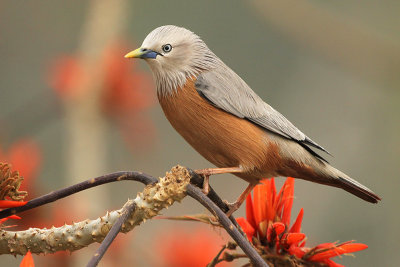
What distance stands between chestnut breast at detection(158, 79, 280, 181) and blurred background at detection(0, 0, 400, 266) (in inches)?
11.2

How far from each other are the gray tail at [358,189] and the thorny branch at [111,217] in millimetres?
614

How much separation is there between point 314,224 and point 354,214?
271mm

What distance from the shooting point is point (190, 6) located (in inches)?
199

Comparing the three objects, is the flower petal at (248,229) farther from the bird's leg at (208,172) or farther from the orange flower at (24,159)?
the orange flower at (24,159)

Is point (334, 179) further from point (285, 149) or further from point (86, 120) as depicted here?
point (86, 120)

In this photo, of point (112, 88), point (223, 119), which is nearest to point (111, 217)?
point (223, 119)

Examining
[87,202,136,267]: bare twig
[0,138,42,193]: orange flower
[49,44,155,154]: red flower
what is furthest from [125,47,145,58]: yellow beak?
[49,44,155,154]: red flower

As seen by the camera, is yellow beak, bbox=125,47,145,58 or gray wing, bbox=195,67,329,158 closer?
yellow beak, bbox=125,47,145,58

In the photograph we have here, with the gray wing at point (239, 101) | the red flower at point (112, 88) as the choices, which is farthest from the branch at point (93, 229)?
the red flower at point (112, 88)

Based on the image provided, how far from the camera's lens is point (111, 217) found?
1016 millimetres

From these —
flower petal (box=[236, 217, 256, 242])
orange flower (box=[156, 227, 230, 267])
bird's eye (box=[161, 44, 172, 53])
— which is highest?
bird's eye (box=[161, 44, 172, 53])

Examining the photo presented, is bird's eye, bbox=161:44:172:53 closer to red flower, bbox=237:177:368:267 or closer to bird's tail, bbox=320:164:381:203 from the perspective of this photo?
red flower, bbox=237:177:368:267

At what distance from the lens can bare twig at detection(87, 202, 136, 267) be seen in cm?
84

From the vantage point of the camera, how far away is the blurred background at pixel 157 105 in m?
2.20
